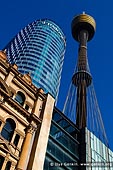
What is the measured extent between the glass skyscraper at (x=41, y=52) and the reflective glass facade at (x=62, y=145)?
6892cm

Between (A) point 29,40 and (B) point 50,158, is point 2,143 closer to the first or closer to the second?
(B) point 50,158

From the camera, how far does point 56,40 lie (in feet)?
514

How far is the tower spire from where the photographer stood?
72019mm

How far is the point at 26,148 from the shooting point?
1307 inches

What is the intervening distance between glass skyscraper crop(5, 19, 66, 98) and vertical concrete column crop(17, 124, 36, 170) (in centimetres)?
7633

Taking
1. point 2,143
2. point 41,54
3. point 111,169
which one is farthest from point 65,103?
point 41,54

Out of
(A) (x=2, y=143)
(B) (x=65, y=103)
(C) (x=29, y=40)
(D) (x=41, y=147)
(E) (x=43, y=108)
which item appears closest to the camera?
(A) (x=2, y=143)

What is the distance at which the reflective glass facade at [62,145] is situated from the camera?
119 feet

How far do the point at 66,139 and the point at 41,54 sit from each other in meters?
97.6

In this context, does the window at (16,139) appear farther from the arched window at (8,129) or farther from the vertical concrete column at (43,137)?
Result: the vertical concrete column at (43,137)

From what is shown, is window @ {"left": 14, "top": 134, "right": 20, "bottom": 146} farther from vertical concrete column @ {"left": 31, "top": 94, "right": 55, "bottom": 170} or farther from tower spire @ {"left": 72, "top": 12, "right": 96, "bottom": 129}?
tower spire @ {"left": 72, "top": 12, "right": 96, "bottom": 129}

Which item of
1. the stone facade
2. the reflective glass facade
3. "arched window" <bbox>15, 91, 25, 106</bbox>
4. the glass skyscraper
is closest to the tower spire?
the reflective glass facade

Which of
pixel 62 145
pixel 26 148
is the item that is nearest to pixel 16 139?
pixel 26 148

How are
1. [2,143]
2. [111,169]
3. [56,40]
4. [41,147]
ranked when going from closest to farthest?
[2,143] < [41,147] < [111,169] < [56,40]
